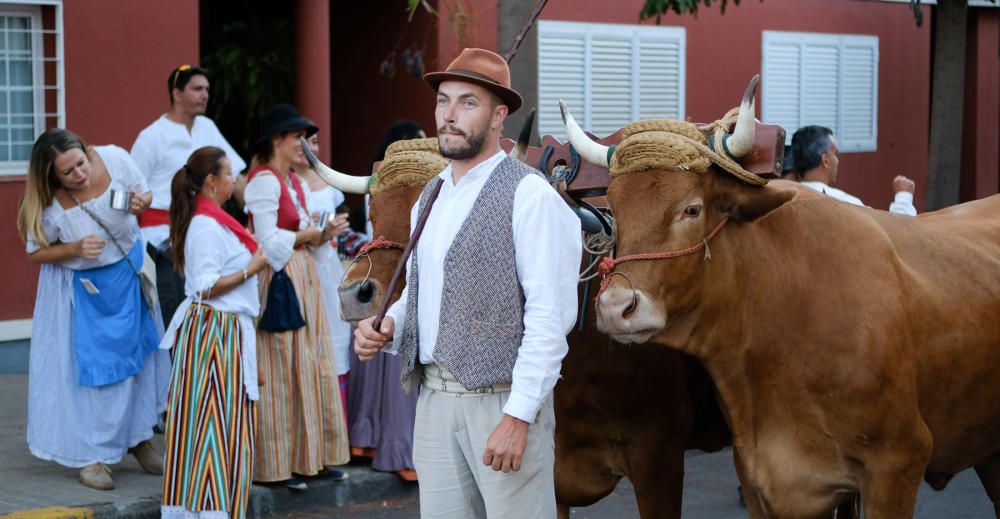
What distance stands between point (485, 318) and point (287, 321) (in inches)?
142

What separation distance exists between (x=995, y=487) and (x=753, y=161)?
2.55 meters

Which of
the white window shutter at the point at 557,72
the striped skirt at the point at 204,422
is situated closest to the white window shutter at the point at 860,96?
the white window shutter at the point at 557,72

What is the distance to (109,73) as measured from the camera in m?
10.6

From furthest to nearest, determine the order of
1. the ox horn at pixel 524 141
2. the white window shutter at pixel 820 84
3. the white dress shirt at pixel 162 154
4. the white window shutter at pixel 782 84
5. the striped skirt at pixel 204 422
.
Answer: the white window shutter at pixel 820 84 → the white window shutter at pixel 782 84 → the white dress shirt at pixel 162 154 → the striped skirt at pixel 204 422 → the ox horn at pixel 524 141

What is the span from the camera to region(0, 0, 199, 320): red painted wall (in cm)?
1021

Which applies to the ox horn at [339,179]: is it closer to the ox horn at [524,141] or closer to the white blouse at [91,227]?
the ox horn at [524,141]

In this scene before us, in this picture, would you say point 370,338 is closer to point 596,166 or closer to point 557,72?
point 596,166

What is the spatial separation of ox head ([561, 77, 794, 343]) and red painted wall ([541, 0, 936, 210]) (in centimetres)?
917

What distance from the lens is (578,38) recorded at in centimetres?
1412

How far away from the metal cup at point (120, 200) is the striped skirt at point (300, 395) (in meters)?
0.83

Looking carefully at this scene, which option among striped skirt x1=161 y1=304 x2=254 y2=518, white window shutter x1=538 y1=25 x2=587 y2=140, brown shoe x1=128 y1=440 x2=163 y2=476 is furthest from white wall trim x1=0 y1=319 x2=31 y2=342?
white window shutter x1=538 y1=25 x2=587 y2=140

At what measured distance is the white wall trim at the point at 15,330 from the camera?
1013 centimetres

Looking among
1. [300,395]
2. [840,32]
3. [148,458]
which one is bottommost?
[148,458]

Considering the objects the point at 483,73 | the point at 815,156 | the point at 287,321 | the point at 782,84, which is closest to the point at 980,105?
the point at 782,84
